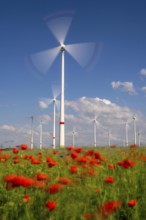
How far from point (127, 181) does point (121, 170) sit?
1.21 meters

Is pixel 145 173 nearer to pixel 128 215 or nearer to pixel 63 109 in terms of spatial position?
pixel 128 215

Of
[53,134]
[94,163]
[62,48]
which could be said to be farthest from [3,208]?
[53,134]

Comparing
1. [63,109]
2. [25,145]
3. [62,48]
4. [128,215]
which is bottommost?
[128,215]

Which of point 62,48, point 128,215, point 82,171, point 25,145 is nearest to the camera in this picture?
point 128,215

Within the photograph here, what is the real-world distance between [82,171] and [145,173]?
161cm

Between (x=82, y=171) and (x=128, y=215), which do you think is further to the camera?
(x=82, y=171)

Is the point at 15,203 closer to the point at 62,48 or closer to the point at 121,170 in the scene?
the point at 121,170

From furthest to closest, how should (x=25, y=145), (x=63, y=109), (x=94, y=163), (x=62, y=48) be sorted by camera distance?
(x=62, y=48), (x=63, y=109), (x=25, y=145), (x=94, y=163)

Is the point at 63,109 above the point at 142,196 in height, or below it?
above

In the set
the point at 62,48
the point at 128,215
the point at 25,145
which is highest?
the point at 62,48

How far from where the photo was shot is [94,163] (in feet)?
30.3

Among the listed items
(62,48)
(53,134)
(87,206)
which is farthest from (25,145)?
(53,134)

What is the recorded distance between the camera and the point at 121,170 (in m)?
10.3

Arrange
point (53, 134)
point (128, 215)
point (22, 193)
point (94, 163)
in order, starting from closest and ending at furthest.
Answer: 1. point (128, 215)
2. point (22, 193)
3. point (94, 163)
4. point (53, 134)
